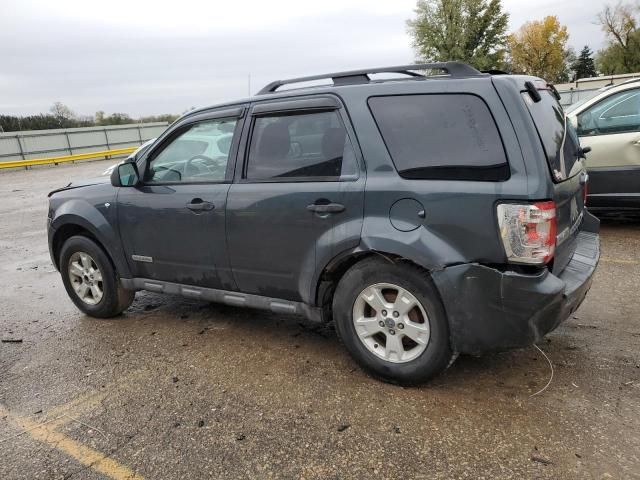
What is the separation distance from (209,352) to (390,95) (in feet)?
7.46

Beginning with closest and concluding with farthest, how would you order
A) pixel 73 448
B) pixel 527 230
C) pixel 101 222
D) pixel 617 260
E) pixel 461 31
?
pixel 527 230 < pixel 73 448 < pixel 101 222 < pixel 617 260 < pixel 461 31

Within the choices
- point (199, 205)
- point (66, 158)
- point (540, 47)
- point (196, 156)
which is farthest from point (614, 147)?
point (540, 47)

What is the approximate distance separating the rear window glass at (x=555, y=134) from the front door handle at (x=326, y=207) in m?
1.20

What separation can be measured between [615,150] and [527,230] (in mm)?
4484

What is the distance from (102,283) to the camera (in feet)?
15.3

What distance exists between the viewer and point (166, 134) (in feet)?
13.7

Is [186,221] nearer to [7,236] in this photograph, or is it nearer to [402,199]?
[402,199]

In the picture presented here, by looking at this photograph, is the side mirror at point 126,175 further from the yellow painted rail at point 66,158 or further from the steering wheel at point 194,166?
the yellow painted rail at point 66,158

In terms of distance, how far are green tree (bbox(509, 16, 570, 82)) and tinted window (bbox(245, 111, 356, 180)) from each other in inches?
2695

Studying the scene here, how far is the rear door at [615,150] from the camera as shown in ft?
20.4

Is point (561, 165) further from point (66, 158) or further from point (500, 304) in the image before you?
point (66, 158)

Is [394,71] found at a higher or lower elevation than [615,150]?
higher

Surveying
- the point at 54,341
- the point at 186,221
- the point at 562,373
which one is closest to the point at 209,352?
the point at 186,221

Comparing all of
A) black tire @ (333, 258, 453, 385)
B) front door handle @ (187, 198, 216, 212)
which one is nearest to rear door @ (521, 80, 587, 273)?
black tire @ (333, 258, 453, 385)
